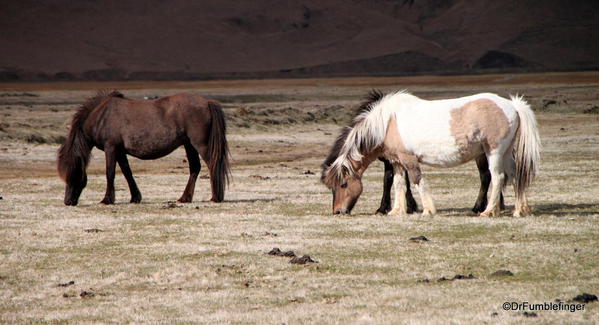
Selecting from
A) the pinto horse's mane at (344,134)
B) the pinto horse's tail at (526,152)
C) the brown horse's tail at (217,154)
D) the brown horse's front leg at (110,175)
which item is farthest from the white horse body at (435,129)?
the brown horse's front leg at (110,175)

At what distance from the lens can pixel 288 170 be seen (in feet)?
87.8

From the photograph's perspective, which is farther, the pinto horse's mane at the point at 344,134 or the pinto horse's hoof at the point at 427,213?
the pinto horse's mane at the point at 344,134

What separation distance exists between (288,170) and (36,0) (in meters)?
144

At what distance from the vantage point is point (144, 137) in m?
18.3

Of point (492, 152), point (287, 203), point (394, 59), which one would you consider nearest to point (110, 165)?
point (287, 203)

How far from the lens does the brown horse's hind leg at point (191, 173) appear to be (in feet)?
60.3

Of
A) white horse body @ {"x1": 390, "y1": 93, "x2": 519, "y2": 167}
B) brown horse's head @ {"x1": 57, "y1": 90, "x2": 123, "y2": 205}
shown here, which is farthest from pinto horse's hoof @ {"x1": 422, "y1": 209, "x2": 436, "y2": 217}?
brown horse's head @ {"x1": 57, "y1": 90, "x2": 123, "y2": 205}

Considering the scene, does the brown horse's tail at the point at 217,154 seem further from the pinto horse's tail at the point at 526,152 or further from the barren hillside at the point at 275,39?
the barren hillside at the point at 275,39

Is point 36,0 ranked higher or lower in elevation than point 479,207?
higher

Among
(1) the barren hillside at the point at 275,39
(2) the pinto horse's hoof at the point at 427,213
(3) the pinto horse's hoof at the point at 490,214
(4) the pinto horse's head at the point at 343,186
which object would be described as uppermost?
(1) the barren hillside at the point at 275,39

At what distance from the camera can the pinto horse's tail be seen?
14578 millimetres

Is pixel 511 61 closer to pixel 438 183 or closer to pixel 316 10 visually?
pixel 316 10

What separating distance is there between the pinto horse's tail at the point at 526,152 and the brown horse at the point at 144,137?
243 inches

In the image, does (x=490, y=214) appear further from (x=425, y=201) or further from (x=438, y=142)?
(x=438, y=142)
